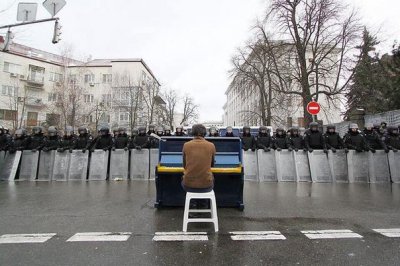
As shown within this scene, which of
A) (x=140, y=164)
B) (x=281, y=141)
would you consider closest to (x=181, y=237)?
(x=140, y=164)

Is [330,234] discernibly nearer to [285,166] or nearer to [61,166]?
[285,166]

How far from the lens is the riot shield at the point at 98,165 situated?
13.0 metres

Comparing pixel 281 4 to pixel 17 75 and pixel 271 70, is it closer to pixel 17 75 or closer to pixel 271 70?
A: pixel 271 70

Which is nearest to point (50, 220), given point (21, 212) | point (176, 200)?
point (21, 212)

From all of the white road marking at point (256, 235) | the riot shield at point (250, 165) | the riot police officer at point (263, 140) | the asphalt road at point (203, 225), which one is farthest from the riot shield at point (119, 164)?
the white road marking at point (256, 235)

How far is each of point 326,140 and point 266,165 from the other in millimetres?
2661

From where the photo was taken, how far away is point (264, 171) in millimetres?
12758

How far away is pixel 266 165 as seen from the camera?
42.0 ft

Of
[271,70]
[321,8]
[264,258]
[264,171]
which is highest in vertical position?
[321,8]

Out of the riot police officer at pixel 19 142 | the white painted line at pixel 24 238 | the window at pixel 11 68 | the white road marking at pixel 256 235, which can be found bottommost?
the white painted line at pixel 24 238

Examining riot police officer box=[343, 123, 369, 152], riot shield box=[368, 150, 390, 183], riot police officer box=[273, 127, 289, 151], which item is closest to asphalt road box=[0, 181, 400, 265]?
riot shield box=[368, 150, 390, 183]

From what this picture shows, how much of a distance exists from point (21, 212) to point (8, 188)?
4292 millimetres

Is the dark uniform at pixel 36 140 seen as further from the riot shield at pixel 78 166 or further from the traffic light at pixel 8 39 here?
the traffic light at pixel 8 39

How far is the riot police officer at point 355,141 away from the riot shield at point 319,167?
0.89 m
